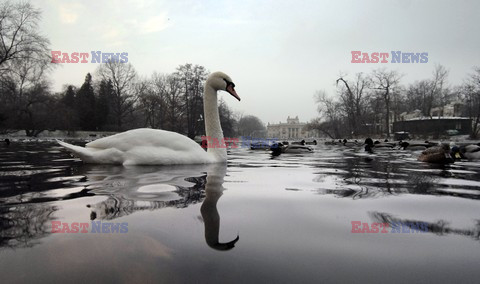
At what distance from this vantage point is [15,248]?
1151mm

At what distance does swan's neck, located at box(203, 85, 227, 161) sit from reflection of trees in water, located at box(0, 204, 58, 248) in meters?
3.47

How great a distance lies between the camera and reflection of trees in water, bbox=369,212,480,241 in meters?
1.50

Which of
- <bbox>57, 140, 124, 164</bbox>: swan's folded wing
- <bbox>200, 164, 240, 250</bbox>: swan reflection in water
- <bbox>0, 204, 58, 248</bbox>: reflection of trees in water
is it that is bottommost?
<bbox>200, 164, 240, 250</bbox>: swan reflection in water

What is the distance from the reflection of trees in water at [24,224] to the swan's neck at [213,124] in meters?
3.47

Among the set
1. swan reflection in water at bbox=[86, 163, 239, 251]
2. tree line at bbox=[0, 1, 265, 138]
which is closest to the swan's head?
swan reflection in water at bbox=[86, 163, 239, 251]

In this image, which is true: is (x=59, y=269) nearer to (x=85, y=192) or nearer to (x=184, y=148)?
(x=85, y=192)

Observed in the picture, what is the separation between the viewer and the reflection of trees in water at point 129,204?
173 centimetres

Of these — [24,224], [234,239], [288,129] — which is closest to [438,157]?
[234,239]

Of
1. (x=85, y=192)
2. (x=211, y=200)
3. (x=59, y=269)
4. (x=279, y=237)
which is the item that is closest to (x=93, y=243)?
(x=59, y=269)

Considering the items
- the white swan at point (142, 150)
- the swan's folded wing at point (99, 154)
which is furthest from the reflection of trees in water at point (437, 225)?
the swan's folded wing at point (99, 154)

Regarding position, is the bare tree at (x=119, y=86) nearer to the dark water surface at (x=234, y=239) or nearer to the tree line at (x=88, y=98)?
the tree line at (x=88, y=98)

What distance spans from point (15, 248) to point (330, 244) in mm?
1397

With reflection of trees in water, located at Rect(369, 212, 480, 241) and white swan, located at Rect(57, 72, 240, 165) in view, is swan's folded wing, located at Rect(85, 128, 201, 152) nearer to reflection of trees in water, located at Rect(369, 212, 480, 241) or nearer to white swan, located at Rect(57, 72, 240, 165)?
white swan, located at Rect(57, 72, 240, 165)

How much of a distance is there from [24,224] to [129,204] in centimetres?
62
